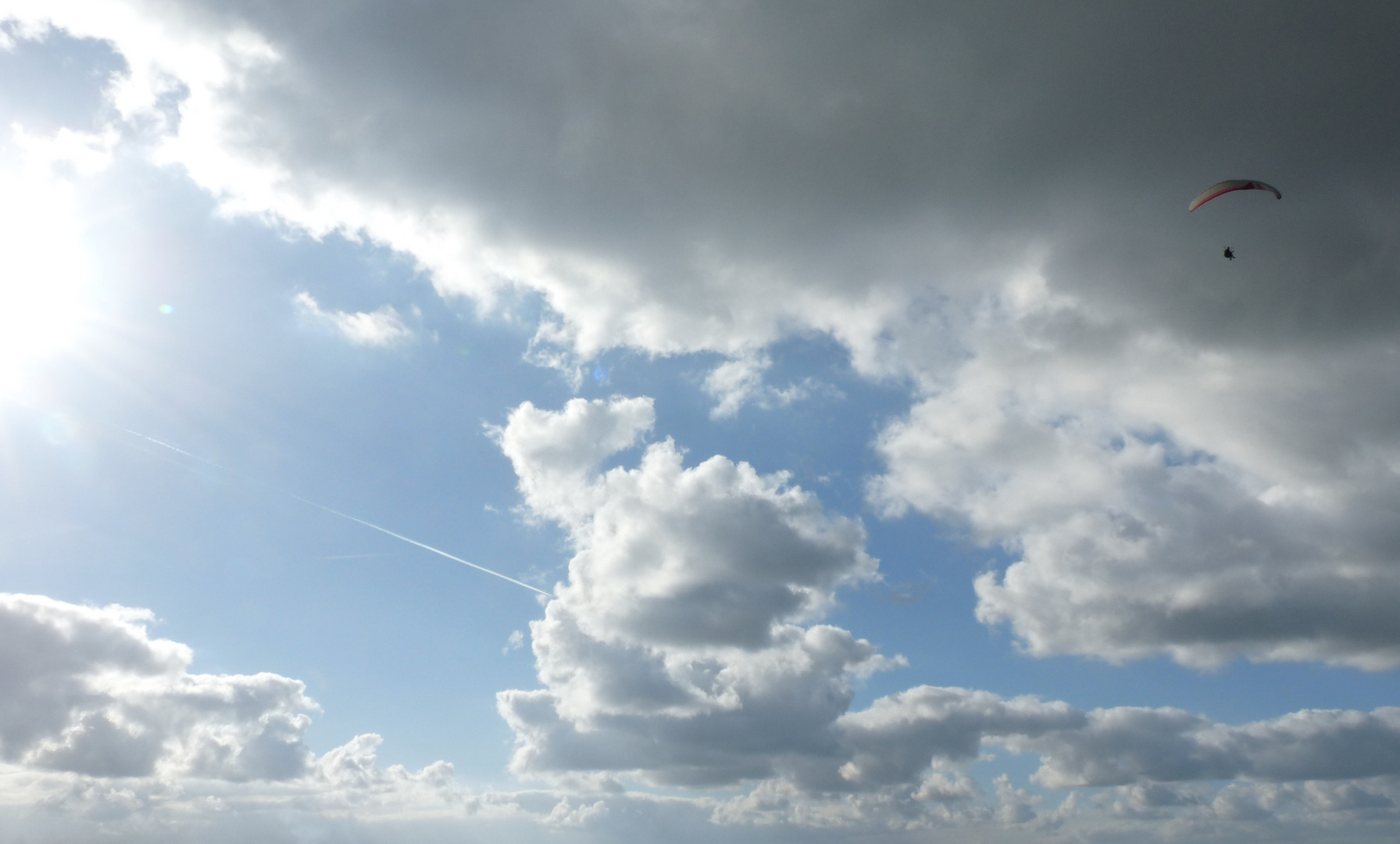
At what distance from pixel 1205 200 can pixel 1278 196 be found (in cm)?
696

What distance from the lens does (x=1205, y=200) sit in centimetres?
7681

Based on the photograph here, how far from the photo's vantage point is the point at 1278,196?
2827 inches

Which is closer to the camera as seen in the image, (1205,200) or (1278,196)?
(1278,196)
